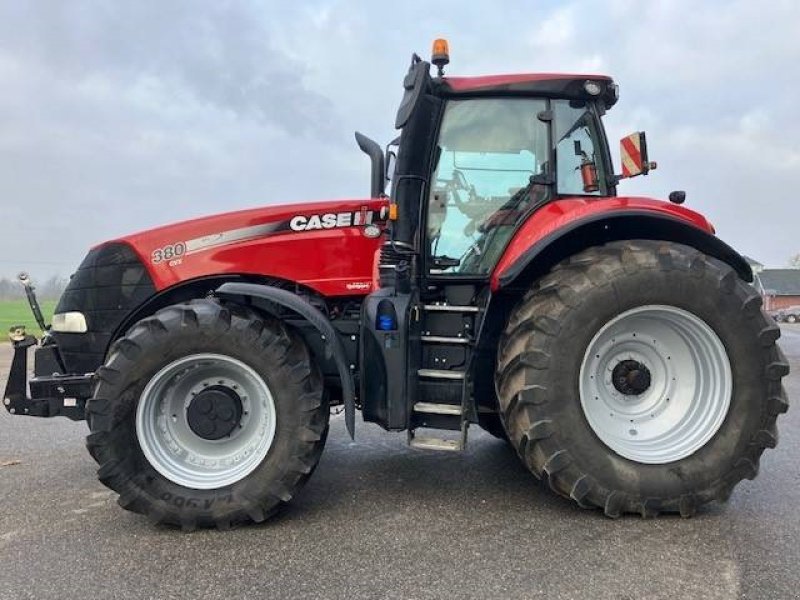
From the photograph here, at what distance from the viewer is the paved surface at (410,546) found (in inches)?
99.5

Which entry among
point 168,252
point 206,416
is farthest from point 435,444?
point 168,252

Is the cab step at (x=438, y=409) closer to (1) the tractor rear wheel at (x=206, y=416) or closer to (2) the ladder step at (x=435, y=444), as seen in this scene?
(2) the ladder step at (x=435, y=444)

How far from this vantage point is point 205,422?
3307mm

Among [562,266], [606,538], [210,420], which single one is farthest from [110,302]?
[606,538]

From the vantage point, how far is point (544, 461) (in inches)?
122

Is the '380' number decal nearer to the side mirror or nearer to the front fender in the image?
the front fender

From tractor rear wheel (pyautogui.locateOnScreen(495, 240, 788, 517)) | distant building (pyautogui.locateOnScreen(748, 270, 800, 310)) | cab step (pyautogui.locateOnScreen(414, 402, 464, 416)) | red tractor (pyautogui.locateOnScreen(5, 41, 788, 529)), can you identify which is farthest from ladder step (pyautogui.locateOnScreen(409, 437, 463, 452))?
distant building (pyautogui.locateOnScreen(748, 270, 800, 310))

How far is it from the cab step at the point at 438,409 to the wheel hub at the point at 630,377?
886 millimetres

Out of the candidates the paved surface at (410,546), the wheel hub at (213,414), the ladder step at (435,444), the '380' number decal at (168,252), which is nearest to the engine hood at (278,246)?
the '380' number decal at (168,252)

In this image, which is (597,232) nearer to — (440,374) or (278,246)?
(440,374)

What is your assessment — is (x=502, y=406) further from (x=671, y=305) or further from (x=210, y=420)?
(x=210, y=420)

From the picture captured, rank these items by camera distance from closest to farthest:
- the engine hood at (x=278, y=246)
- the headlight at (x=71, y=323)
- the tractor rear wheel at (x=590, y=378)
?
the tractor rear wheel at (x=590, y=378)
the engine hood at (x=278, y=246)
the headlight at (x=71, y=323)

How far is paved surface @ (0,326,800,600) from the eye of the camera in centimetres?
253

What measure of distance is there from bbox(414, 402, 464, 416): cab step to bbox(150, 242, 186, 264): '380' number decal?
1.77 m
